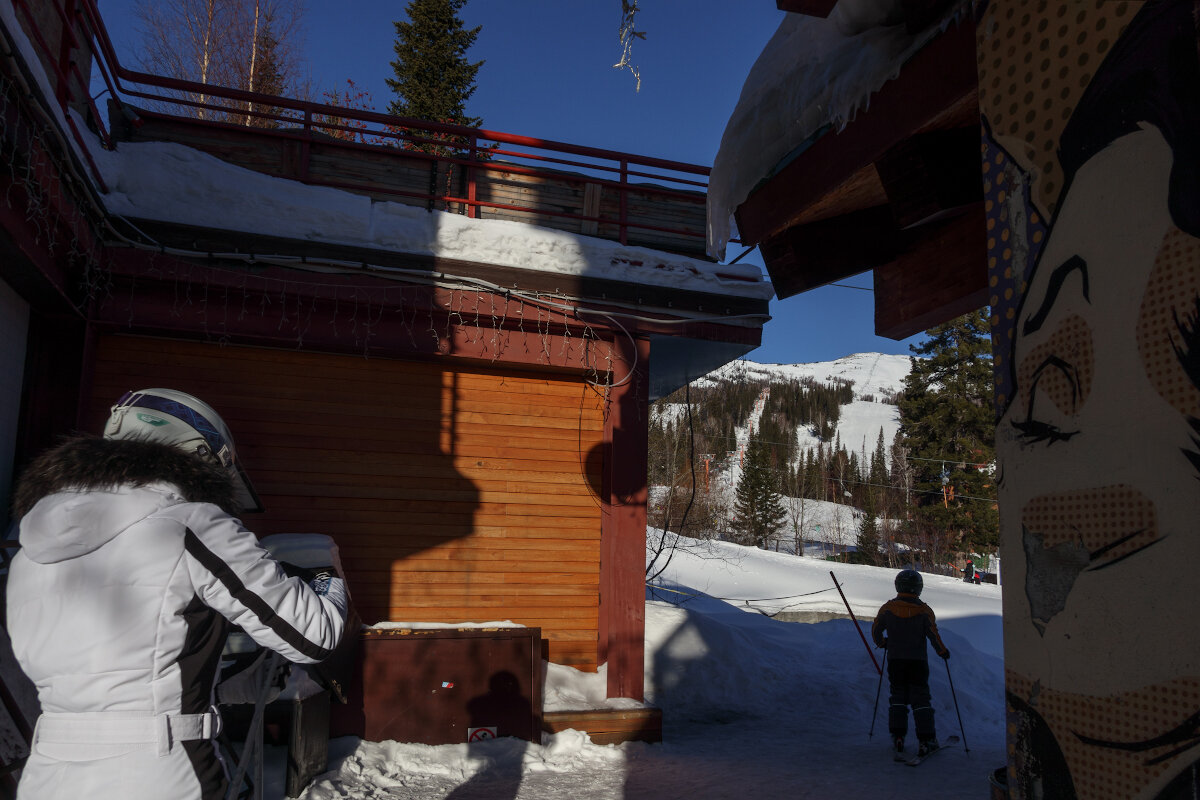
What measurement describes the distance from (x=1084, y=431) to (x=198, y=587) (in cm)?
211

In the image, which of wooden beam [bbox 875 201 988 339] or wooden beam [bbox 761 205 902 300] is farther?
wooden beam [bbox 761 205 902 300]

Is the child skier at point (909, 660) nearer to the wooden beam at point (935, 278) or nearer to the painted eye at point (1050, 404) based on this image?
the wooden beam at point (935, 278)

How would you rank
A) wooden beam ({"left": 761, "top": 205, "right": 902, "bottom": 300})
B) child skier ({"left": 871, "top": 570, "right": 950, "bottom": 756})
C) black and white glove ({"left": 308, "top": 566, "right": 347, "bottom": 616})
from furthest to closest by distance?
child skier ({"left": 871, "top": 570, "right": 950, "bottom": 756}) < wooden beam ({"left": 761, "top": 205, "right": 902, "bottom": 300}) < black and white glove ({"left": 308, "top": 566, "right": 347, "bottom": 616})

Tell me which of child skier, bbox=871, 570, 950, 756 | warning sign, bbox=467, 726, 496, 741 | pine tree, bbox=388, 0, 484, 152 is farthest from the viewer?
pine tree, bbox=388, 0, 484, 152

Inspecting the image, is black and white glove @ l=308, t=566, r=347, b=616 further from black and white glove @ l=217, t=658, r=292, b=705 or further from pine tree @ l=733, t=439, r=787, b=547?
pine tree @ l=733, t=439, r=787, b=547

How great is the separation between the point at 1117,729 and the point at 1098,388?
Answer: 636mm

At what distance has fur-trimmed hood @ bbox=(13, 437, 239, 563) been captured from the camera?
6.46ft

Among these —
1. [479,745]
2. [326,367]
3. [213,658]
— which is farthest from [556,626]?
[213,658]

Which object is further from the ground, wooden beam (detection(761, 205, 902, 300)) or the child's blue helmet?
wooden beam (detection(761, 205, 902, 300))

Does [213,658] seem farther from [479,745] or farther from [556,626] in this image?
[556,626]

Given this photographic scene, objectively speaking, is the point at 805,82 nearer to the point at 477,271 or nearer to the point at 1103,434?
the point at 1103,434

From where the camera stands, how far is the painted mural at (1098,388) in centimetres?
135

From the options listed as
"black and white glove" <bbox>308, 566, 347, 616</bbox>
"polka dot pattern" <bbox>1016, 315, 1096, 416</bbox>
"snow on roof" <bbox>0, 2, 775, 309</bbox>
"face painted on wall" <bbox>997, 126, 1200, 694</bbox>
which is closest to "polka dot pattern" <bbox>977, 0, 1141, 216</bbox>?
"face painted on wall" <bbox>997, 126, 1200, 694</bbox>

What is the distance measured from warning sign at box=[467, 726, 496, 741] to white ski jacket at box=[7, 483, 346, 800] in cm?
419
